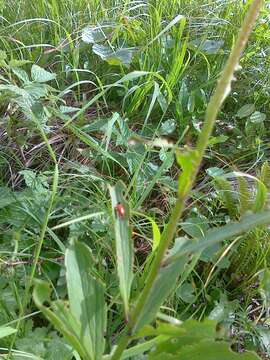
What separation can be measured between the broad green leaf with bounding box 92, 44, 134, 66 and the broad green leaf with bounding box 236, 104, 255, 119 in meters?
0.33

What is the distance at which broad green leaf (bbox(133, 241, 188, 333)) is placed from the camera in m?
0.71

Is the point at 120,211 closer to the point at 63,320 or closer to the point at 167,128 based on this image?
the point at 63,320

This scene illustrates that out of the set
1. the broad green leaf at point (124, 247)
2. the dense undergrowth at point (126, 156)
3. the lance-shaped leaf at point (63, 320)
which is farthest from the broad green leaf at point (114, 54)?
the lance-shaped leaf at point (63, 320)

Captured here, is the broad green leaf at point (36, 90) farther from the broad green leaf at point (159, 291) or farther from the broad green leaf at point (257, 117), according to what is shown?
the broad green leaf at point (159, 291)

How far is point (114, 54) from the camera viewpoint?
1612 mm

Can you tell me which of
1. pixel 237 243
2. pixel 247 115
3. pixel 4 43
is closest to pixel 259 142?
pixel 247 115

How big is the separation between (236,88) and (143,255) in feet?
2.27

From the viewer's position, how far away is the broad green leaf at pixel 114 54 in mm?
1580

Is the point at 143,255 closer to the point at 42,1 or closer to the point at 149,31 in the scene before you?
the point at 149,31

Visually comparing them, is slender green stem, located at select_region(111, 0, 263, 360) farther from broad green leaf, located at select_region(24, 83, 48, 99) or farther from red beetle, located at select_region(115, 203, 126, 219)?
broad green leaf, located at select_region(24, 83, 48, 99)

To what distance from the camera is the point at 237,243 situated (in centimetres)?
117

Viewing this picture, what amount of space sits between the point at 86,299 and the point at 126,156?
22.8 inches

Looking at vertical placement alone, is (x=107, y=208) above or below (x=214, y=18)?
below

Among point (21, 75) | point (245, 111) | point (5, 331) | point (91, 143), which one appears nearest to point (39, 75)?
point (21, 75)
